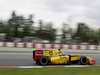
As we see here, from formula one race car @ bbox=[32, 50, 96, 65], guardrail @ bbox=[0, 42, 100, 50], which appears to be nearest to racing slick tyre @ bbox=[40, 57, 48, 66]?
formula one race car @ bbox=[32, 50, 96, 65]

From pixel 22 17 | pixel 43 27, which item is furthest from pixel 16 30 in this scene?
pixel 22 17

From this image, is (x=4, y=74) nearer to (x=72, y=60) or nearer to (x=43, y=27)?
(x=72, y=60)

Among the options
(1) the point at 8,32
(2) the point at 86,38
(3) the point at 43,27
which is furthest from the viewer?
(3) the point at 43,27

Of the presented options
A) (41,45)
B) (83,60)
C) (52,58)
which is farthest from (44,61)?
(41,45)

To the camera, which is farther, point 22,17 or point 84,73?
point 22,17

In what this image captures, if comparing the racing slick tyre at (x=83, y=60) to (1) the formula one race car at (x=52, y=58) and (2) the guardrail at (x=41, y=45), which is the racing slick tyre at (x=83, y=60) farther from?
(2) the guardrail at (x=41, y=45)

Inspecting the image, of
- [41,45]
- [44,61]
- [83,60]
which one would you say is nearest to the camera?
[44,61]

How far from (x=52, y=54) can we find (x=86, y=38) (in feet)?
138

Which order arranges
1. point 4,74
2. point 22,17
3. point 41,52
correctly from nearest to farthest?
point 4,74, point 41,52, point 22,17

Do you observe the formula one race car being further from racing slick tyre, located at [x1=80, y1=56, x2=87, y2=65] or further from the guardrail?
the guardrail

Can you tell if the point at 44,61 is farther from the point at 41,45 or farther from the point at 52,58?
the point at 41,45

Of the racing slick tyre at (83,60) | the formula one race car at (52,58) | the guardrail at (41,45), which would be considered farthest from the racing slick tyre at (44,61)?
the guardrail at (41,45)

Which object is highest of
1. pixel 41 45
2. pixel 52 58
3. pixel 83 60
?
pixel 52 58

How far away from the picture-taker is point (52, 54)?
48.4 feet
